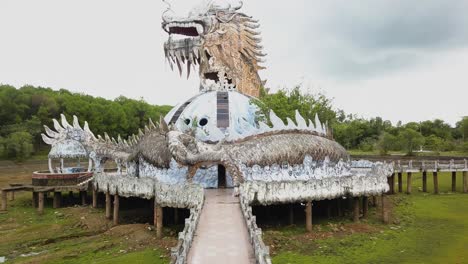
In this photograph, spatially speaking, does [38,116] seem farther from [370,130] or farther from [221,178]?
[370,130]

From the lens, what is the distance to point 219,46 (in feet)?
109

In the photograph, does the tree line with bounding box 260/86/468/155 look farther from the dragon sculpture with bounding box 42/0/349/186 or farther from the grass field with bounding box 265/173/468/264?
the grass field with bounding box 265/173/468/264

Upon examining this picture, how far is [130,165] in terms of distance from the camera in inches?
1080

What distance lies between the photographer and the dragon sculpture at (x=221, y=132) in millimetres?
21219

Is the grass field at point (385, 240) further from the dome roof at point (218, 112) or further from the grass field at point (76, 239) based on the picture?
the dome roof at point (218, 112)

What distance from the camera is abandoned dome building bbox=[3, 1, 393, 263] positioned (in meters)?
19.3

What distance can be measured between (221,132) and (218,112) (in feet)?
17.0

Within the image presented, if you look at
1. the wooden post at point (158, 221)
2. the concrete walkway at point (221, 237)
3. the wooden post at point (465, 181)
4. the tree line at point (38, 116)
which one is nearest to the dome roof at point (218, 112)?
the wooden post at point (158, 221)

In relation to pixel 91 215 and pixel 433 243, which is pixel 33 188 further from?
A: pixel 433 243

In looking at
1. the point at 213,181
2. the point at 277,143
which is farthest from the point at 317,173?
the point at 213,181

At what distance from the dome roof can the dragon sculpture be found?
3.49ft

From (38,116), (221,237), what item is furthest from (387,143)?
(221,237)

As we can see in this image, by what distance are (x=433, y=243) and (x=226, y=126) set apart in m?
13.9

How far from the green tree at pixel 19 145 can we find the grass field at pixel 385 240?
37766mm
